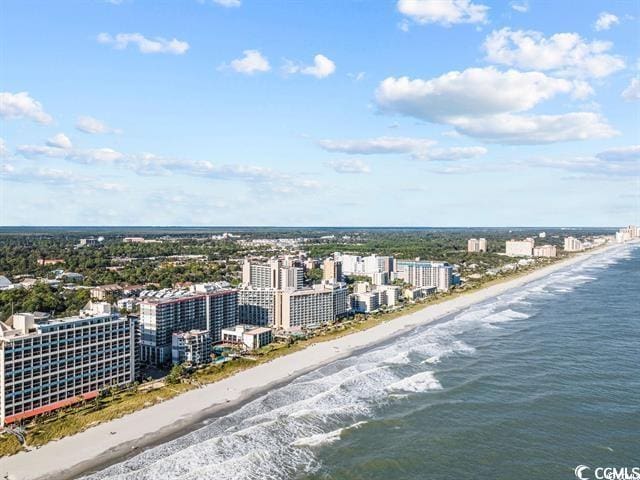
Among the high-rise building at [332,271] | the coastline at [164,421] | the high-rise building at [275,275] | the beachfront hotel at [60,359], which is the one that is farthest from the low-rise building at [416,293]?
the beachfront hotel at [60,359]

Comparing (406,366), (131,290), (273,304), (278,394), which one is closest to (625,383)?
(406,366)

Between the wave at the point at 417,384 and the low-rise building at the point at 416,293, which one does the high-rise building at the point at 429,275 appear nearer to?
the low-rise building at the point at 416,293

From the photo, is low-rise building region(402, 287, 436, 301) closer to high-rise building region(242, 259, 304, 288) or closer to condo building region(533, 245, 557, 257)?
high-rise building region(242, 259, 304, 288)

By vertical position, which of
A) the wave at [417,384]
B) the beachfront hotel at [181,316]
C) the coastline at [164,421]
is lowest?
the coastline at [164,421]

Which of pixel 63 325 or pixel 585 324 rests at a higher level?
pixel 63 325

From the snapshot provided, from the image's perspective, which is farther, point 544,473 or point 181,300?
point 181,300

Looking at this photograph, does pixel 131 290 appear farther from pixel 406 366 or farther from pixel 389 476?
pixel 389 476
